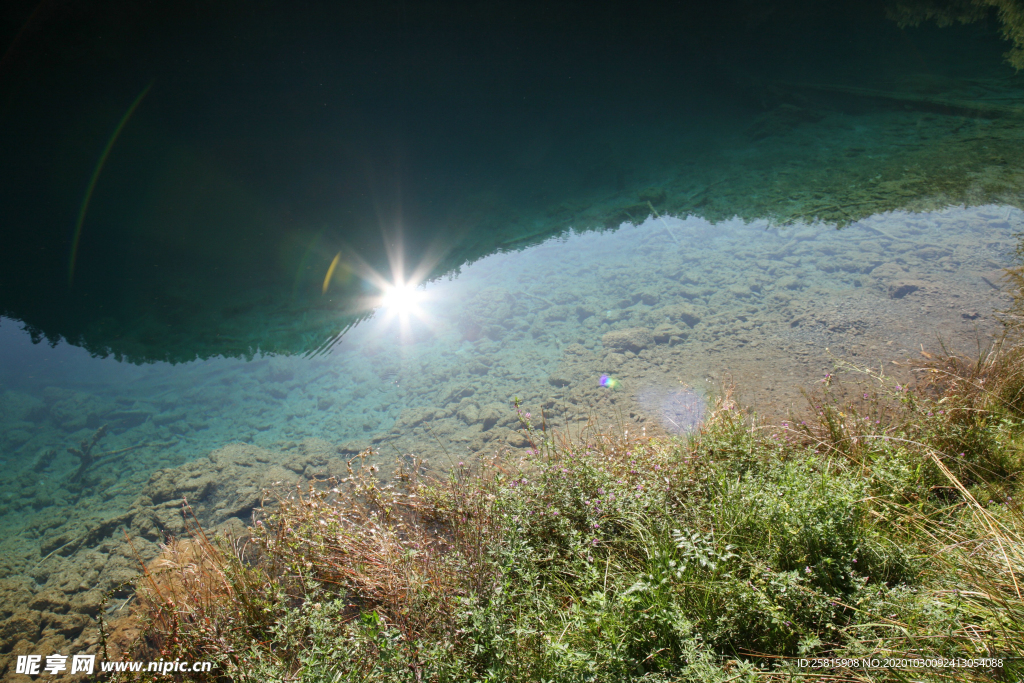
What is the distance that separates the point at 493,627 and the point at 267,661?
1.15 metres

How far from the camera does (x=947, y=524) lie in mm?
2062

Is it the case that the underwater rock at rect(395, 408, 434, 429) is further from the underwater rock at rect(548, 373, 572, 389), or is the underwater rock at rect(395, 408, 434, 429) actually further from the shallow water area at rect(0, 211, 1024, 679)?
the underwater rock at rect(548, 373, 572, 389)

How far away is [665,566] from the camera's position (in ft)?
6.50

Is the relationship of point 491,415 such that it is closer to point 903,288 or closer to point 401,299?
point 401,299

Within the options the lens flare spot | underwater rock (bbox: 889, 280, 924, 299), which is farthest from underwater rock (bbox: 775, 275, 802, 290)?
the lens flare spot

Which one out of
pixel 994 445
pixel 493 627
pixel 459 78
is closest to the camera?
pixel 493 627

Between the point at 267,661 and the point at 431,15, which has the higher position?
the point at 431,15

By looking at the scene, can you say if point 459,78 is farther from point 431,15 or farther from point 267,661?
point 267,661

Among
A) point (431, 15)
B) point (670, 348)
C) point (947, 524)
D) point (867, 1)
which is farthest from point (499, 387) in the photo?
point (867, 1)

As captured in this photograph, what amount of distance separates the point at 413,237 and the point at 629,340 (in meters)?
5.04

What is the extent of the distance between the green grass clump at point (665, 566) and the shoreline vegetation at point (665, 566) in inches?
0.5

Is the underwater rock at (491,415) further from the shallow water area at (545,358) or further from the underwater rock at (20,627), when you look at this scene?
the underwater rock at (20,627)

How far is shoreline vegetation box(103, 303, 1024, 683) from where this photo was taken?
168 centimetres

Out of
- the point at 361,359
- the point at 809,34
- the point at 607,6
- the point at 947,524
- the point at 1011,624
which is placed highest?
the point at 607,6
